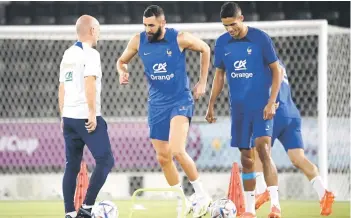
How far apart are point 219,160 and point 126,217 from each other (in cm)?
478

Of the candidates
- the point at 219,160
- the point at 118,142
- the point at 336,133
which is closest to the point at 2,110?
the point at 118,142

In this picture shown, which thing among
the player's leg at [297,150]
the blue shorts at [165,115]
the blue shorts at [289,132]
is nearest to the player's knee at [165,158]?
the blue shorts at [165,115]

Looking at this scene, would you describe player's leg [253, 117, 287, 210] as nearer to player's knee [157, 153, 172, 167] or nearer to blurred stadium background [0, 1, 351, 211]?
player's knee [157, 153, 172, 167]

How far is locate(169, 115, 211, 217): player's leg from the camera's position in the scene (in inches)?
301

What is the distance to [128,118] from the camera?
46.5 ft

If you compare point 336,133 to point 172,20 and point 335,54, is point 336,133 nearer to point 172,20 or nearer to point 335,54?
point 335,54

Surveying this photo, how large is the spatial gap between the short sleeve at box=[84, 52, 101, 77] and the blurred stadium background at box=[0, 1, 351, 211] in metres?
5.23

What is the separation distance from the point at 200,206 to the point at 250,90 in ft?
3.51

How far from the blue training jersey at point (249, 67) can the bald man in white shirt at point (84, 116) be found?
1219 mm

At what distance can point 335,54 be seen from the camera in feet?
42.1

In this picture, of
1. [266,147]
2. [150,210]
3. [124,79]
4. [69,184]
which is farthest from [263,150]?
[150,210]

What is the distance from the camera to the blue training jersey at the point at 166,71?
7.86 meters

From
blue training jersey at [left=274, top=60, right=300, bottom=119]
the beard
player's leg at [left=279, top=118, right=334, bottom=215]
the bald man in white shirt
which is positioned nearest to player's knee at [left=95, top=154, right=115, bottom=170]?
the bald man in white shirt

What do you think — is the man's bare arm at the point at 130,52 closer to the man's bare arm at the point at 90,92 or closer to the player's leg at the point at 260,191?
the man's bare arm at the point at 90,92
